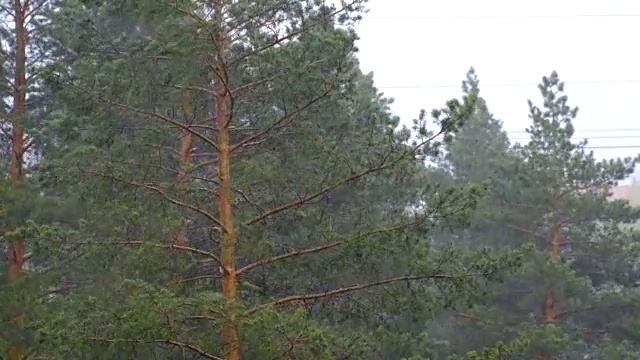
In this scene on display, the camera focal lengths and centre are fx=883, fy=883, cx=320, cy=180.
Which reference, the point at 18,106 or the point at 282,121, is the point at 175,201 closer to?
the point at 282,121

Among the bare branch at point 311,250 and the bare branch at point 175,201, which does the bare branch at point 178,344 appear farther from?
the bare branch at point 175,201

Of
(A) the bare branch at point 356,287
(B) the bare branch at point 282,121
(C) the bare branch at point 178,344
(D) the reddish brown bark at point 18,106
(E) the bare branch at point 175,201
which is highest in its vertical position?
(D) the reddish brown bark at point 18,106

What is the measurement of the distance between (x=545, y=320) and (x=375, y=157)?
10172mm

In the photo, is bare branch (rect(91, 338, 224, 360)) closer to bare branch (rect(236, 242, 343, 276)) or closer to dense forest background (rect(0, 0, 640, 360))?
dense forest background (rect(0, 0, 640, 360))

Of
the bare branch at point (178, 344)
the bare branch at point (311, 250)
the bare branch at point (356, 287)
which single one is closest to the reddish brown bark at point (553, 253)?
the bare branch at point (356, 287)

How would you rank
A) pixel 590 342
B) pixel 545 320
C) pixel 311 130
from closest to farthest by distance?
pixel 311 130 < pixel 545 320 < pixel 590 342

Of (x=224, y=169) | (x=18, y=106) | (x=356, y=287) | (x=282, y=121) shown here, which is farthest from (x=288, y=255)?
(x=18, y=106)

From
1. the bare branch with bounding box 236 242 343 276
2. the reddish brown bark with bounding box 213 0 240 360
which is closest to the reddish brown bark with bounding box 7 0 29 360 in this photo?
the reddish brown bark with bounding box 213 0 240 360

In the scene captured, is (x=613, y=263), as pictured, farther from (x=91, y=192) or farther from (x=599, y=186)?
(x=91, y=192)

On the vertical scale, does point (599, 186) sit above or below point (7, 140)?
below

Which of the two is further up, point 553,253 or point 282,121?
point 282,121

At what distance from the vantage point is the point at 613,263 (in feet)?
61.0

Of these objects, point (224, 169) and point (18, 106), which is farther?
point (18, 106)

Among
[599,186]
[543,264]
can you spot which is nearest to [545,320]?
[543,264]
